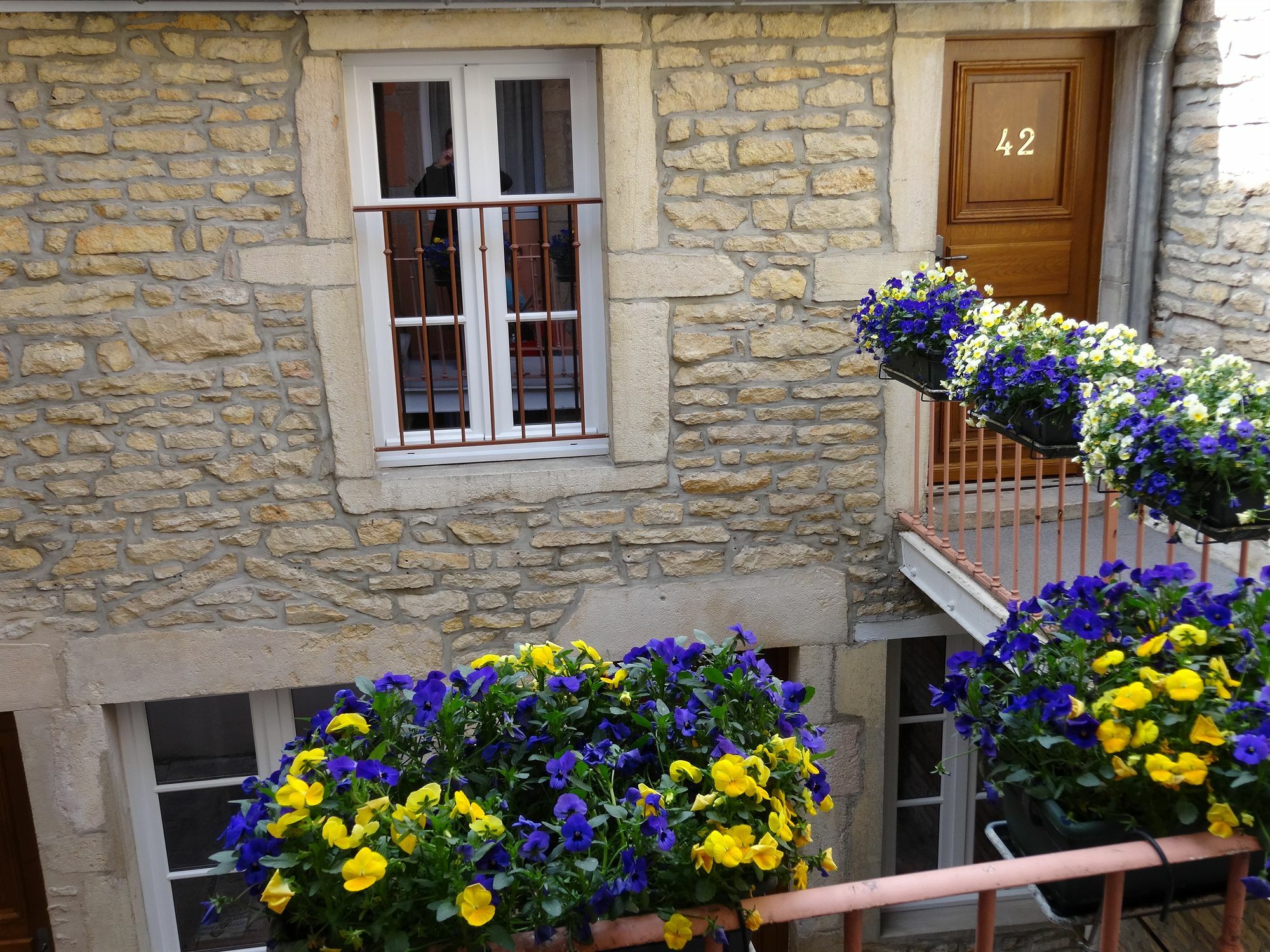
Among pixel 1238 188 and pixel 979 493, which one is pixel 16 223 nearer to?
pixel 979 493

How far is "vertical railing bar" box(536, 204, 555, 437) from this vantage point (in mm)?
4297

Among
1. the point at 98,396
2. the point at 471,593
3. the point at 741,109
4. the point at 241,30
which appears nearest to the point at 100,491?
the point at 98,396

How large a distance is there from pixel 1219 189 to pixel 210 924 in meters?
4.97

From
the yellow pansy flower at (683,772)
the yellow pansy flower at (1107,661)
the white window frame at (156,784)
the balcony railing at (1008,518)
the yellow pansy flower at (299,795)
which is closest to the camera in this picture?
the yellow pansy flower at (299,795)

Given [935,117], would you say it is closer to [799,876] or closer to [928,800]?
[928,800]

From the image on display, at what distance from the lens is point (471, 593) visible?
4469 mm

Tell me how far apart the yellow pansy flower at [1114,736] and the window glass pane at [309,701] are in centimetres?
394

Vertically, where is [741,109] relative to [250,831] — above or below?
above

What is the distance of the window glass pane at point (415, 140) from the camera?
13.9ft

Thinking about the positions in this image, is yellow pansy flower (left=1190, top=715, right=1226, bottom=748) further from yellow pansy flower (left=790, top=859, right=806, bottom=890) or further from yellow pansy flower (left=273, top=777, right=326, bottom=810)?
yellow pansy flower (left=273, top=777, right=326, bottom=810)

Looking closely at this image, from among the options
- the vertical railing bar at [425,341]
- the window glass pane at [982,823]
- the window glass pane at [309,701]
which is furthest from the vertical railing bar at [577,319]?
the window glass pane at [982,823]

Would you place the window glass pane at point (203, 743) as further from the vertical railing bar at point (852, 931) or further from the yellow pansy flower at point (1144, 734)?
the yellow pansy flower at point (1144, 734)

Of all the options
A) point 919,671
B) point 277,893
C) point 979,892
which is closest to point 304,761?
point 277,893

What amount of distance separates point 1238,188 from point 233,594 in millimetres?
3941
